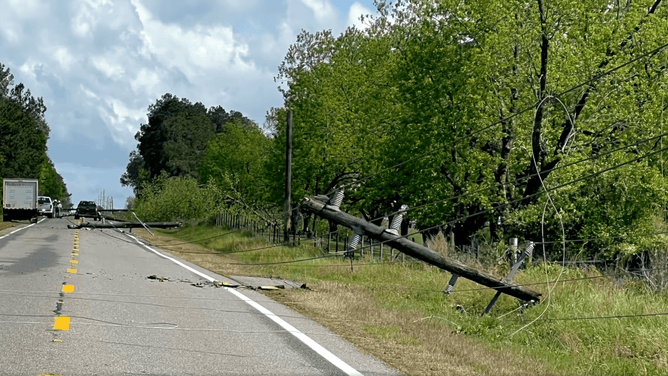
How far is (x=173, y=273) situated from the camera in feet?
58.5

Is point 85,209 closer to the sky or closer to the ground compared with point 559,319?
closer to the sky

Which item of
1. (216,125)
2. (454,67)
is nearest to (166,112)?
(216,125)

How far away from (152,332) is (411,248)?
451 centimetres

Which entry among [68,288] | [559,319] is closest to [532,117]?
[559,319]

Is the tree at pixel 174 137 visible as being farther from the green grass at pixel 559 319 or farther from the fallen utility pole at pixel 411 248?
the fallen utility pole at pixel 411 248

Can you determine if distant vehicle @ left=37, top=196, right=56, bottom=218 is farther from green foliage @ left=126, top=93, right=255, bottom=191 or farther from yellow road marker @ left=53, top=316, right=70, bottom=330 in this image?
yellow road marker @ left=53, top=316, right=70, bottom=330

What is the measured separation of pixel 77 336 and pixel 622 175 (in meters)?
A: 20.3

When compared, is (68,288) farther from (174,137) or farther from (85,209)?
(174,137)

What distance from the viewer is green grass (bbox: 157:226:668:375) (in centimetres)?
999

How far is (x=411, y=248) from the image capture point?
38.2ft

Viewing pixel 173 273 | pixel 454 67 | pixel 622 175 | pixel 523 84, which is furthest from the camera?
pixel 454 67

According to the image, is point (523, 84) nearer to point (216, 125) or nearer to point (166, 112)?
point (166, 112)

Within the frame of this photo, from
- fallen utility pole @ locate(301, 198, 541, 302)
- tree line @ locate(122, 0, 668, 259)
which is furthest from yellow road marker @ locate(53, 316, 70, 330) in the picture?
tree line @ locate(122, 0, 668, 259)

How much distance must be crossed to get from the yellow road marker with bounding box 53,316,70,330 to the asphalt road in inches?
0.5
